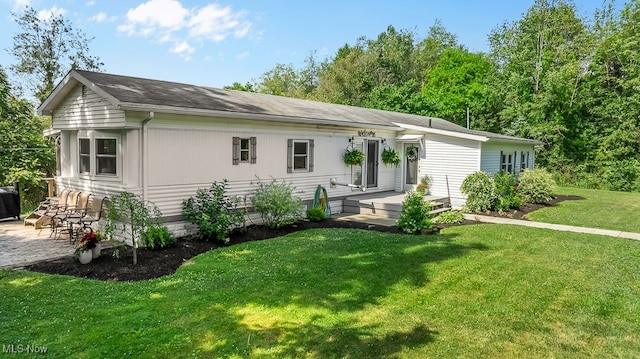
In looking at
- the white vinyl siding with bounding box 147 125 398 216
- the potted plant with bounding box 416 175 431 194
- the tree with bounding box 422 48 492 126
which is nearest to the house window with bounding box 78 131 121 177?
the white vinyl siding with bounding box 147 125 398 216

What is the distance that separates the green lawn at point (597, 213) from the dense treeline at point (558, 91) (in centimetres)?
868

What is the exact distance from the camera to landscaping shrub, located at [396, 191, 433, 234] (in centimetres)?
1030

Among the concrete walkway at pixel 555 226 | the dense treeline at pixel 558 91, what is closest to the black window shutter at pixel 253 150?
the concrete walkway at pixel 555 226

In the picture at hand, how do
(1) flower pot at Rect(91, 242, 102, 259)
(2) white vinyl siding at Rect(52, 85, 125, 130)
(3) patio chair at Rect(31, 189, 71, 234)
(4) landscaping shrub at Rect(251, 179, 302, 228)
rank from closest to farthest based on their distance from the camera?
(1) flower pot at Rect(91, 242, 102, 259)
(2) white vinyl siding at Rect(52, 85, 125, 130)
(3) patio chair at Rect(31, 189, 71, 234)
(4) landscaping shrub at Rect(251, 179, 302, 228)

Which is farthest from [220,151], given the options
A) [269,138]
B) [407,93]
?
[407,93]

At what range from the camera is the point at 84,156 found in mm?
10258

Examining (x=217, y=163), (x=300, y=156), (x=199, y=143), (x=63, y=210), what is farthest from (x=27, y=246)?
(x=300, y=156)

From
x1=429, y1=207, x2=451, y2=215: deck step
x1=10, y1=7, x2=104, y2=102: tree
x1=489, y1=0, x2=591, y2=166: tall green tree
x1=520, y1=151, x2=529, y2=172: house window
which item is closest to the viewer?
x1=429, y1=207, x2=451, y2=215: deck step

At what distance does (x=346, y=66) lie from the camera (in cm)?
3947

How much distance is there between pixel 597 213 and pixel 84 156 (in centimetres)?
1615

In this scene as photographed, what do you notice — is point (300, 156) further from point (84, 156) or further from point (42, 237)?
point (42, 237)

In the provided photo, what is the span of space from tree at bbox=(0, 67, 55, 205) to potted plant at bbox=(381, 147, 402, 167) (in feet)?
40.3

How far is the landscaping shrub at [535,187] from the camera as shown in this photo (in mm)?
15688

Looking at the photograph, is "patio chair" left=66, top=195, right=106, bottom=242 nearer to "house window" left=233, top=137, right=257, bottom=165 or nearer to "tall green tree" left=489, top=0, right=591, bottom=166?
"house window" left=233, top=137, right=257, bottom=165
